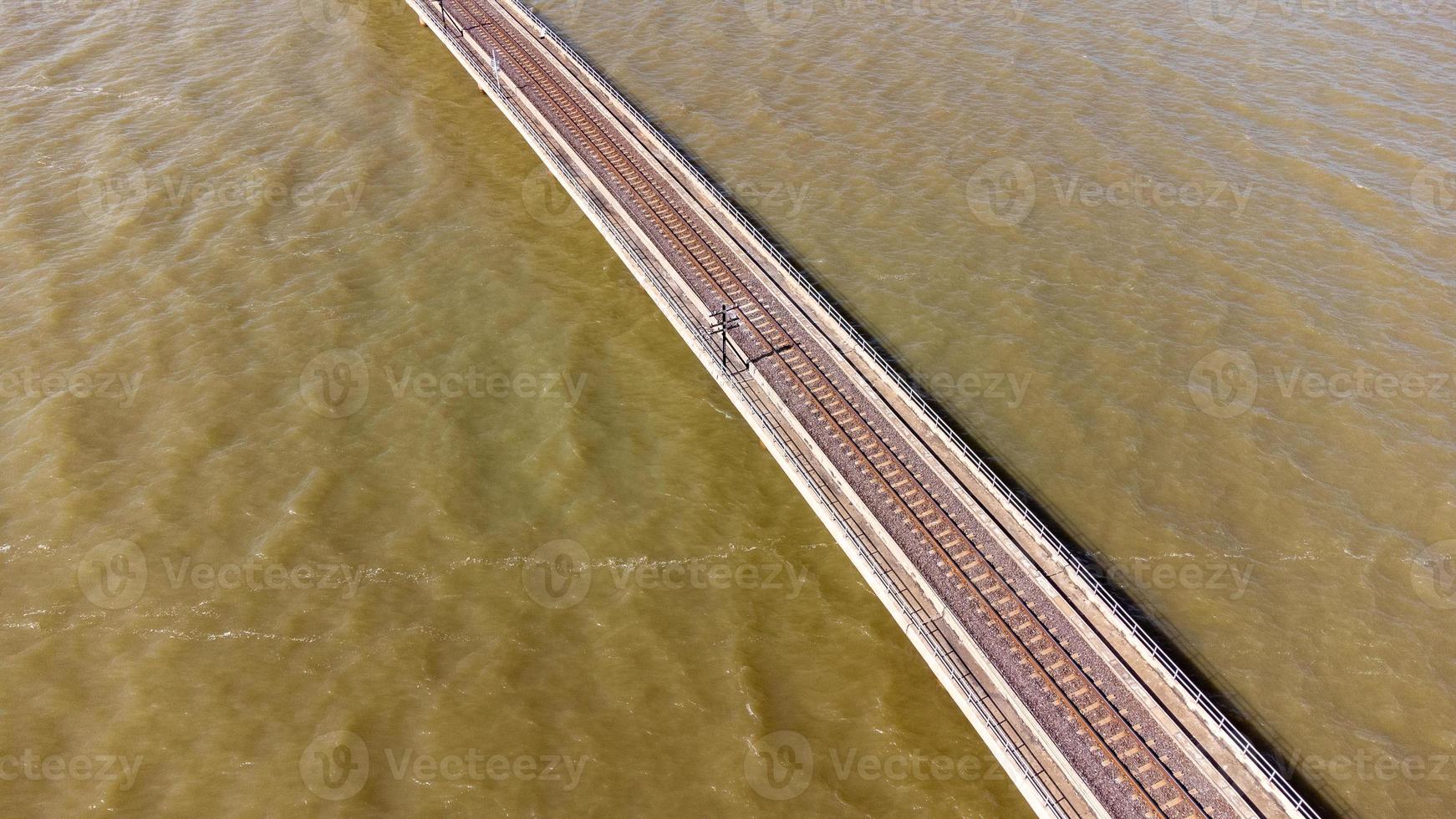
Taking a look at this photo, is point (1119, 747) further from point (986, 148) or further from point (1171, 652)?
point (986, 148)

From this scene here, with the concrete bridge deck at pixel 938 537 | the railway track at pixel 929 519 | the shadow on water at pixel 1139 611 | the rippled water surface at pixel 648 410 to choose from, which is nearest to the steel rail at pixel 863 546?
the concrete bridge deck at pixel 938 537

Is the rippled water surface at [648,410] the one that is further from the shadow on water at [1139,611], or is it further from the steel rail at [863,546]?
the steel rail at [863,546]

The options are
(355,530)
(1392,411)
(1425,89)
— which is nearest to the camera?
(355,530)

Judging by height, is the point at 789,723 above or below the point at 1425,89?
below

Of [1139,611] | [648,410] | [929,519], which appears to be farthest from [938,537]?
[648,410]

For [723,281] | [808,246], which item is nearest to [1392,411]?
[808,246]

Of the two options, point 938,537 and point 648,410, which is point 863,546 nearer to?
point 938,537
